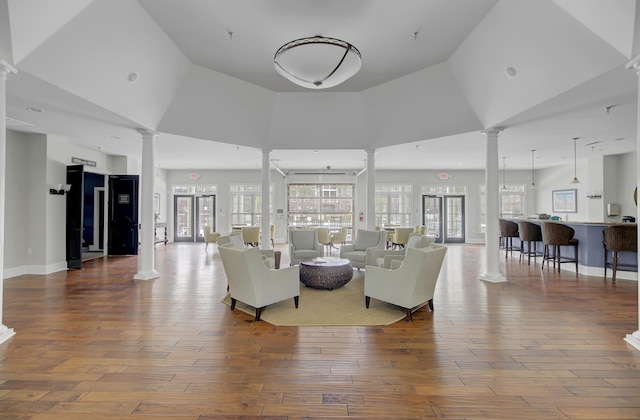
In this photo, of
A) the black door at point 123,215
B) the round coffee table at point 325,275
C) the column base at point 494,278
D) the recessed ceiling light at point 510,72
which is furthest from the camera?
the black door at point 123,215

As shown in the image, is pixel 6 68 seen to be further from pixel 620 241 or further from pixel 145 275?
pixel 620 241

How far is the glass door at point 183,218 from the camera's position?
12.5 metres

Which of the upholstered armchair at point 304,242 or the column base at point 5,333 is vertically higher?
the upholstered armchair at point 304,242

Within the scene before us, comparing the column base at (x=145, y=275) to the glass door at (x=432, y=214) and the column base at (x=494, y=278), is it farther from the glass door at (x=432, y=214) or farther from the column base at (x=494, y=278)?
the glass door at (x=432, y=214)

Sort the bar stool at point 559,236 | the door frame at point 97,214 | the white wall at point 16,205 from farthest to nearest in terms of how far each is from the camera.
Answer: the door frame at point 97,214
the bar stool at point 559,236
the white wall at point 16,205

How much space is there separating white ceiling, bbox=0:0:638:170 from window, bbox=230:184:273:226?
4.92 m

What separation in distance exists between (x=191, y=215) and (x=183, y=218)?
0.37m

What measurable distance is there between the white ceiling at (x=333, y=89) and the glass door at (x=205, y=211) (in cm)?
498

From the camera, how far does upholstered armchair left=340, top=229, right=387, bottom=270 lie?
21.4 feet

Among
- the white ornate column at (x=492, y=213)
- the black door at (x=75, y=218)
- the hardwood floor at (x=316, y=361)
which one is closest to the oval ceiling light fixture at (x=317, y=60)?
the hardwood floor at (x=316, y=361)

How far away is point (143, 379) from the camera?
252 centimetres

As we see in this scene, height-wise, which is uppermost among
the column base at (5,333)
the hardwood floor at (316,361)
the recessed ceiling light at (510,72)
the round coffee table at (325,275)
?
the recessed ceiling light at (510,72)

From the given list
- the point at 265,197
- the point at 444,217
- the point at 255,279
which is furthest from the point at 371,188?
the point at 444,217

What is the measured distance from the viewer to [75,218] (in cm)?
695
